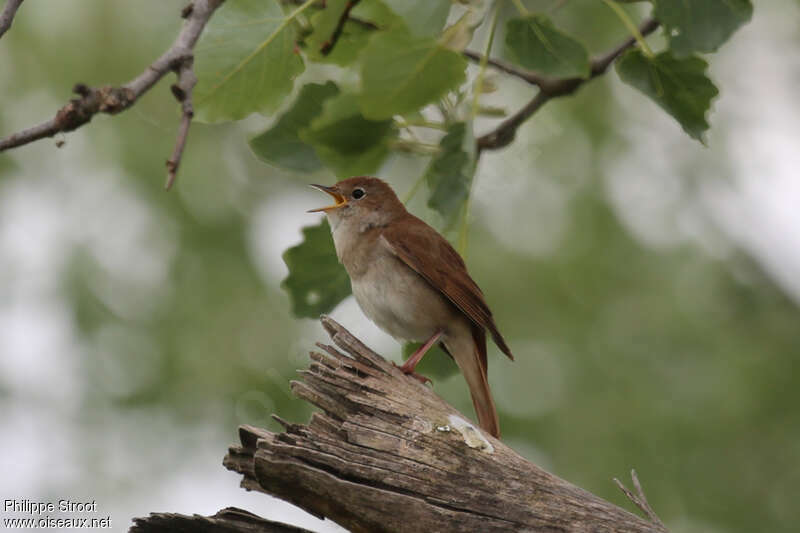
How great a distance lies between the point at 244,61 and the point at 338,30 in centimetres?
35

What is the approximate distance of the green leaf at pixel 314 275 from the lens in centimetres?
419

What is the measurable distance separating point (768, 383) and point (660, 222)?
Answer: 214 cm

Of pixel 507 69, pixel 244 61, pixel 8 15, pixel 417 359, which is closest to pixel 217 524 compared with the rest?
pixel 417 359

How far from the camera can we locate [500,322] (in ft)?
31.8

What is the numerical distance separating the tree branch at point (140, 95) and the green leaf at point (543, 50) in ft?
3.83

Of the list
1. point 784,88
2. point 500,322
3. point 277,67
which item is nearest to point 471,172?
point 277,67

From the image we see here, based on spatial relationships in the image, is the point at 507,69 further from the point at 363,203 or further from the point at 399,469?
the point at 399,469

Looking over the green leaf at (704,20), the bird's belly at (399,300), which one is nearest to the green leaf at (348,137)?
the green leaf at (704,20)

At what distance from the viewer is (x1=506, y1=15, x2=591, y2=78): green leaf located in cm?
313

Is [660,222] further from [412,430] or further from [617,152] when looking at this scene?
[412,430]

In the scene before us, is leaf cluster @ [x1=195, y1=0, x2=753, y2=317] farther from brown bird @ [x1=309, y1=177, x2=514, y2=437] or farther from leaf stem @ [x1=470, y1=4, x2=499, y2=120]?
brown bird @ [x1=309, y1=177, x2=514, y2=437]

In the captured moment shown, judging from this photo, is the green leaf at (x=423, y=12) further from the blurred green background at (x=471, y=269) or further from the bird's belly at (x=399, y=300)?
the blurred green background at (x=471, y=269)

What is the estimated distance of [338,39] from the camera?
12.0 feet

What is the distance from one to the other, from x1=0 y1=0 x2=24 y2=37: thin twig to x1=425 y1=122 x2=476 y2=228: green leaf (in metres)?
1.49
